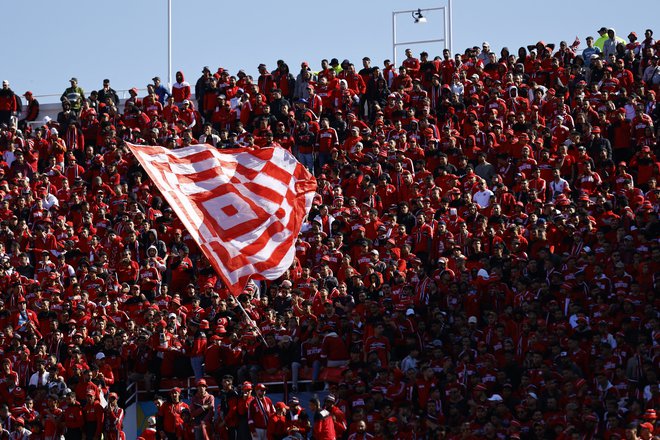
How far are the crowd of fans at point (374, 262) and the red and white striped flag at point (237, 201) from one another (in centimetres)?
241

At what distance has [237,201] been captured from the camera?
780 inches

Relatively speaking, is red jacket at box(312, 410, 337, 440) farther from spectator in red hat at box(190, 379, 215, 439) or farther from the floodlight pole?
the floodlight pole

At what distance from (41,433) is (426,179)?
7.91 m

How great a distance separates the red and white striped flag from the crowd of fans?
7.90 feet

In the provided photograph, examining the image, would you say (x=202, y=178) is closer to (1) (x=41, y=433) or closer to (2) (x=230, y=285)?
(2) (x=230, y=285)

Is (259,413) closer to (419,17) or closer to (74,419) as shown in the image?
(74,419)

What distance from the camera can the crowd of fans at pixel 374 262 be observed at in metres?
20.5

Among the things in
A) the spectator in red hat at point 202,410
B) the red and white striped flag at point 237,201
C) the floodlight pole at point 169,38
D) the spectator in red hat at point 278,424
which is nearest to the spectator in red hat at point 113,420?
the spectator in red hat at point 202,410

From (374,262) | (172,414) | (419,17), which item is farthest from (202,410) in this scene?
(419,17)

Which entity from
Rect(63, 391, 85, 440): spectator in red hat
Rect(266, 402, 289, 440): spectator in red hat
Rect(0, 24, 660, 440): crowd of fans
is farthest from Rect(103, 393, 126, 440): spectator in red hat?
Rect(266, 402, 289, 440): spectator in red hat

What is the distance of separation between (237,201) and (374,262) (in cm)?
475

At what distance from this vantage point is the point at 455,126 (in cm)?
2870

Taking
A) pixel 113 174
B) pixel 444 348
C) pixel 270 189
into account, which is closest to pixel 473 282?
pixel 444 348

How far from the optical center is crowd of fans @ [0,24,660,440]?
67.3ft
